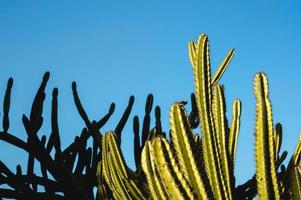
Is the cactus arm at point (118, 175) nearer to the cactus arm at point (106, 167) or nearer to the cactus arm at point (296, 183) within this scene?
the cactus arm at point (106, 167)

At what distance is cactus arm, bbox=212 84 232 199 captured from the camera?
1.92m

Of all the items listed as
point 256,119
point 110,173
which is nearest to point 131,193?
point 110,173

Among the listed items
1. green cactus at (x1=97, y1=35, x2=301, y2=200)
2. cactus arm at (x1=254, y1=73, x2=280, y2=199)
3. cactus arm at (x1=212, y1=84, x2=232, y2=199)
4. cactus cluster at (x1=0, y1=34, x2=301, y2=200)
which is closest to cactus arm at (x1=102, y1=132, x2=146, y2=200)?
cactus cluster at (x1=0, y1=34, x2=301, y2=200)

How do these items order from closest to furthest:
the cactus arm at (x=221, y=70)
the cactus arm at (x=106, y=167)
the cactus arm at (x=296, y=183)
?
the cactus arm at (x=296, y=183) → the cactus arm at (x=106, y=167) → the cactus arm at (x=221, y=70)

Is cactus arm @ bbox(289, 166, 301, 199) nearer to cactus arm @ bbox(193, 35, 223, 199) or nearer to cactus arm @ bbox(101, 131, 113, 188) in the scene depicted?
cactus arm @ bbox(193, 35, 223, 199)

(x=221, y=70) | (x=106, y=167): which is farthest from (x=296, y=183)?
(x=221, y=70)

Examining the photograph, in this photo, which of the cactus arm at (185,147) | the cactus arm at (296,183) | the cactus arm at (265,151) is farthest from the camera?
the cactus arm at (185,147)

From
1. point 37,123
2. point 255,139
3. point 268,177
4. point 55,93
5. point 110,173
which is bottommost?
point 268,177

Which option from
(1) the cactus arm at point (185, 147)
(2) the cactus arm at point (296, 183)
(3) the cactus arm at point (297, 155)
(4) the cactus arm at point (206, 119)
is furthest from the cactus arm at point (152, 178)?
(3) the cactus arm at point (297, 155)

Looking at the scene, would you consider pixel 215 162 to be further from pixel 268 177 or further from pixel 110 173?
pixel 110 173

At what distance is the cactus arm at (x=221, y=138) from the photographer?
6.29 ft

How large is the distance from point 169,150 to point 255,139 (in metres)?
0.38

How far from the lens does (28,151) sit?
3.22m

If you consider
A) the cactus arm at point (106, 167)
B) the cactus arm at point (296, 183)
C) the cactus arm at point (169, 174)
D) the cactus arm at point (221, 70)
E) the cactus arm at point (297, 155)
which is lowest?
the cactus arm at point (296, 183)
